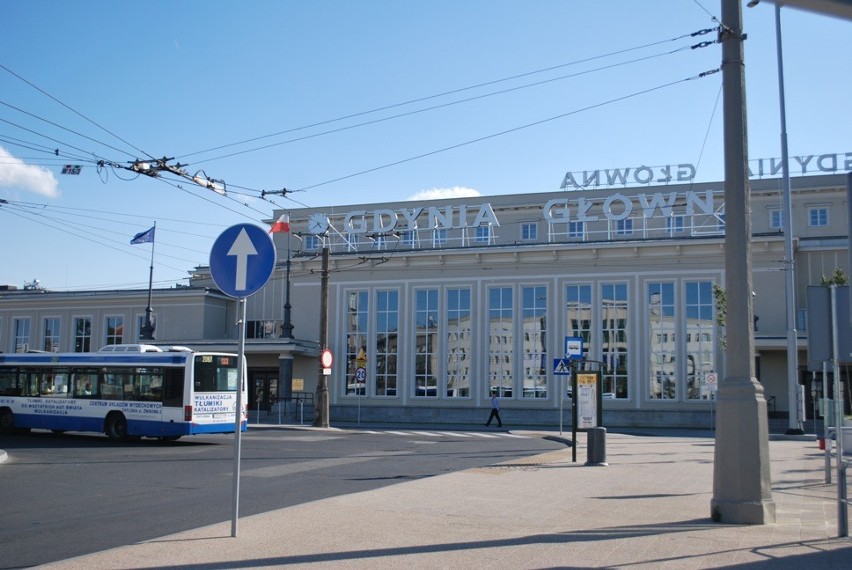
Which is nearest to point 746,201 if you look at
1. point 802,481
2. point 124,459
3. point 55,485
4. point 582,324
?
point 802,481

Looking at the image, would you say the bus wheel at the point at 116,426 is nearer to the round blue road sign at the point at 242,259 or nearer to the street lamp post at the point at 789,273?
the round blue road sign at the point at 242,259

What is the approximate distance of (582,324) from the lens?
147 ft

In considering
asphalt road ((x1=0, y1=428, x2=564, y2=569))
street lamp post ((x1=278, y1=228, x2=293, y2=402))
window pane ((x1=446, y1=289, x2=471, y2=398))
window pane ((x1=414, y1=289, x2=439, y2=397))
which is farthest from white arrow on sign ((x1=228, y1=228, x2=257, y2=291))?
window pane ((x1=414, y1=289, x2=439, y2=397))

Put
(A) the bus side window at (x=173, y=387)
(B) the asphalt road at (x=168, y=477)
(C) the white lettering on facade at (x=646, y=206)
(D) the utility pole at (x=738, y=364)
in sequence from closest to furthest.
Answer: (D) the utility pole at (x=738, y=364)
(B) the asphalt road at (x=168, y=477)
(A) the bus side window at (x=173, y=387)
(C) the white lettering on facade at (x=646, y=206)

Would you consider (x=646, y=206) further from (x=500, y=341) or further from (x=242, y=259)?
(x=242, y=259)

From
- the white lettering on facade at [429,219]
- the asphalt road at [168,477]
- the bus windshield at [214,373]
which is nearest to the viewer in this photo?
the asphalt road at [168,477]

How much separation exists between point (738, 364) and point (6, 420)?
2584 centimetres

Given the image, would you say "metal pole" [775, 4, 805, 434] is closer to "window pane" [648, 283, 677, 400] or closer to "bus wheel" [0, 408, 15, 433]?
"window pane" [648, 283, 677, 400]

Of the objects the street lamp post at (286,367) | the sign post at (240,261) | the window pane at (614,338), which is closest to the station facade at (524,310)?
the window pane at (614,338)

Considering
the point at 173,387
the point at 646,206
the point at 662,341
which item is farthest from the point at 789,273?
the point at 173,387

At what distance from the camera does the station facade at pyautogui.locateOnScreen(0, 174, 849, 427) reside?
141ft

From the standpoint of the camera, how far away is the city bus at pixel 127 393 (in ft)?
80.2

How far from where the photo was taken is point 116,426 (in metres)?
25.5

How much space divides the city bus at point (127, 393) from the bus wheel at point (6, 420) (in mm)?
34
